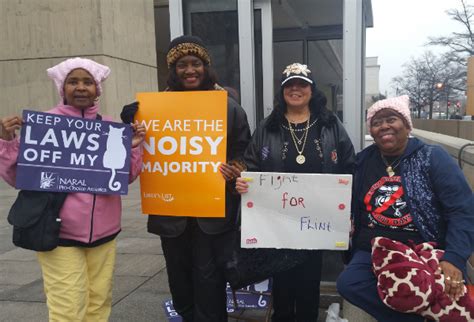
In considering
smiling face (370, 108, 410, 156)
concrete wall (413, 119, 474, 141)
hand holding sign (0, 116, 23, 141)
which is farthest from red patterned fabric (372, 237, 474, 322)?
concrete wall (413, 119, 474, 141)

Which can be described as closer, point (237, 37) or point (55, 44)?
point (237, 37)

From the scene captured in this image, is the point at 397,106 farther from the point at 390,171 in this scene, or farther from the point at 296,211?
the point at 296,211

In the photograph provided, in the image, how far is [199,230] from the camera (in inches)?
112

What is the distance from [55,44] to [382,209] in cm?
1123

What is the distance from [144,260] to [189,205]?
262 centimetres

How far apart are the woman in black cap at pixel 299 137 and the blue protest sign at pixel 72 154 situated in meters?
0.76

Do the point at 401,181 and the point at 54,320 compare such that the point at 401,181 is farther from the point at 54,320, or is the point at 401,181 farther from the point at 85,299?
the point at 54,320

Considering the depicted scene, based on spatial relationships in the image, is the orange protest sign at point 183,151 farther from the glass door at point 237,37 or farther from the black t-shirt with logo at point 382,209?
the black t-shirt with logo at point 382,209

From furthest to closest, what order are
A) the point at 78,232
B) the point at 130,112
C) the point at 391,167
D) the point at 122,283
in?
the point at 122,283 < the point at 130,112 < the point at 391,167 < the point at 78,232

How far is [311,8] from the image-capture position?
195 inches

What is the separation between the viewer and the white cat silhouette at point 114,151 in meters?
2.71

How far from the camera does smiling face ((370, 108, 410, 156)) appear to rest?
8.48 feet

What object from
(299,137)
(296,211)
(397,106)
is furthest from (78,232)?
(397,106)

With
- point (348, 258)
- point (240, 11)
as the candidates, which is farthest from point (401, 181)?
point (240, 11)
